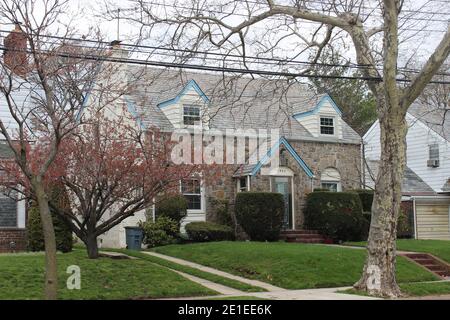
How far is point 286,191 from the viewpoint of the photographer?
28266mm

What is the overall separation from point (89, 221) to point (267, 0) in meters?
8.18

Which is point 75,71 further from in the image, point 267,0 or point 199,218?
point 199,218

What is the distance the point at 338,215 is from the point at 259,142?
496 cm

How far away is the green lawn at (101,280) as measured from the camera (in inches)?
569

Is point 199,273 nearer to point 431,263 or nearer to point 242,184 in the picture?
point 431,263

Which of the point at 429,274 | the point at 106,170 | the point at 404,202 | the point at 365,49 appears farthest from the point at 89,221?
the point at 404,202

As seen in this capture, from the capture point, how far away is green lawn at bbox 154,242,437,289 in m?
18.0

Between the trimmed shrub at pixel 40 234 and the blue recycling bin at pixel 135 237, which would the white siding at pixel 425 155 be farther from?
the trimmed shrub at pixel 40 234

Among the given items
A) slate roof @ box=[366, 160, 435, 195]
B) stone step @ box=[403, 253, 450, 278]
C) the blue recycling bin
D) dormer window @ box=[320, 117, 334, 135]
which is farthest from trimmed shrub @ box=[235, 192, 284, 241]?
slate roof @ box=[366, 160, 435, 195]

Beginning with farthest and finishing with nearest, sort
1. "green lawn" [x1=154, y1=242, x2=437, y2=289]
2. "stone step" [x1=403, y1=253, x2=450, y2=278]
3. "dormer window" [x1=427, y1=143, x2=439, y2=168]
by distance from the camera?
"dormer window" [x1=427, y1=143, x2=439, y2=168], "stone step" [x1=403, y1=253, x2=450, y2=278], "green lawn" [x1=154, y1=242, x2=437, y2=289]

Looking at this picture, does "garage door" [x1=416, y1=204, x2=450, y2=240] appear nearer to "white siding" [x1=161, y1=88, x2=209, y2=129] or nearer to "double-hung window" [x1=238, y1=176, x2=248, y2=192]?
"double-hung window" [x1=238, y1=176, x2=248, y2=192]

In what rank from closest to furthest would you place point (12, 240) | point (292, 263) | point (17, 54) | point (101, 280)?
point (17, 54), point (101, 280), point (292, 263), point (12, 240)

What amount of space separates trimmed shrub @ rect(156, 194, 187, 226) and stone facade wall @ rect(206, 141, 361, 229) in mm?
1918

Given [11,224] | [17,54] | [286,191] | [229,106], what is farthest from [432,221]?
[17,54]
